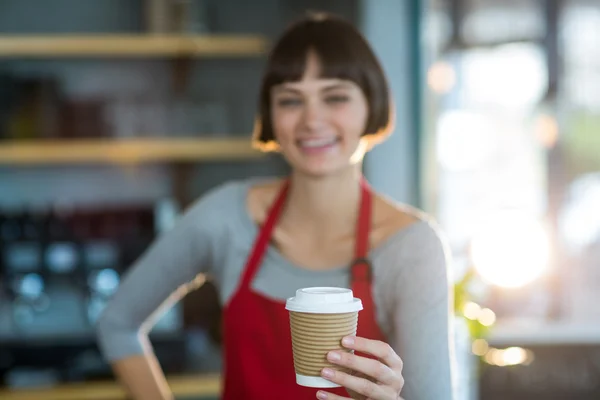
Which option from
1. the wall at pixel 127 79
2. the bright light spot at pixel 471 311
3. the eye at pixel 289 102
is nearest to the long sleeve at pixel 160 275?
the eye at pixel 289 102

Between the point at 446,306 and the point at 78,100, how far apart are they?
2523 millimetres

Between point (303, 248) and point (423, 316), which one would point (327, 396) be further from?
point (303, 248)

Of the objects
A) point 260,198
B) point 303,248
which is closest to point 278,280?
point 303,248

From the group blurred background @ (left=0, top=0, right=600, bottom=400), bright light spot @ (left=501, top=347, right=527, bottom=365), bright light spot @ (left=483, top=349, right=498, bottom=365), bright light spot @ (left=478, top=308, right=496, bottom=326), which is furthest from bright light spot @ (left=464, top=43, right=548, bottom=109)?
bright light spot @ (left=478, top=308, right=496, bottom=326)

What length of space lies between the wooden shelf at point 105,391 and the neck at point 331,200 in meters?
1.69

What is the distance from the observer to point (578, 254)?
502 cm

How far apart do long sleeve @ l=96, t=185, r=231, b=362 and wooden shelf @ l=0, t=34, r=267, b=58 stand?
181cm

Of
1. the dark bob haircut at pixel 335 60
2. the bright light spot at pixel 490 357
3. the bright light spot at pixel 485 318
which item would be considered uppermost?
the dark bob haircut at pixel 335 60

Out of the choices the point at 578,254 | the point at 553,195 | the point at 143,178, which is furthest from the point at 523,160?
the point at 143,178

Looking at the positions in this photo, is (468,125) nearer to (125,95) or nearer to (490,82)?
(490,82)

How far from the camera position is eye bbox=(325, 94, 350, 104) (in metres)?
1.19

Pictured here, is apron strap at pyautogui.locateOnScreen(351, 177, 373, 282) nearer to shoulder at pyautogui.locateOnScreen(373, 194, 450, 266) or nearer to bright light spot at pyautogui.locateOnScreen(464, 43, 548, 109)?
shoulder at pyautogui.locateOnScreen(373, 194, 450, 266)

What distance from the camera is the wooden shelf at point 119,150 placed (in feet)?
9.95

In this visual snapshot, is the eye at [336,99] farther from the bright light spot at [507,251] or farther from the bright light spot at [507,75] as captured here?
the bright light spot at [507,75]
